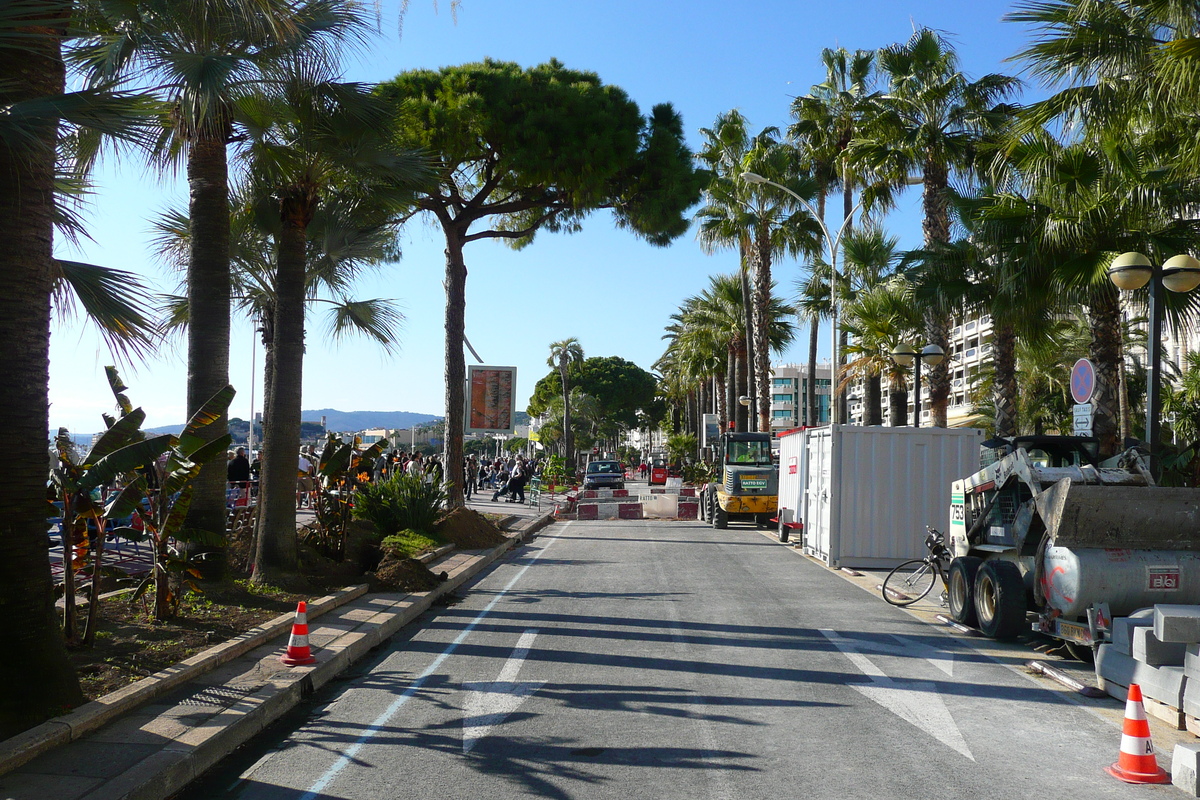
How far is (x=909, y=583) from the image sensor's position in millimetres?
12508

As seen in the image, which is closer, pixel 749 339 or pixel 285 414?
pixel 285 414

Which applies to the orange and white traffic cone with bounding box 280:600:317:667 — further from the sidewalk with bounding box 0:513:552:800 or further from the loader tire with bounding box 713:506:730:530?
the loader tire with bounding box 713:506:730:530

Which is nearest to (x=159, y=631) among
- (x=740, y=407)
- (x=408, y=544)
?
(x=408, y=544)

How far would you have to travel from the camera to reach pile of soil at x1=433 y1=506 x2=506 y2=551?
1833cm

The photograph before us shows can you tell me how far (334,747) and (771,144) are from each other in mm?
32454

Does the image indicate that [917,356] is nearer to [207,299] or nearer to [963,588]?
[963,588]

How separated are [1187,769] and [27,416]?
7299 mm

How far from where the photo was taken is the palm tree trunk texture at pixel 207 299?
34.8 feet

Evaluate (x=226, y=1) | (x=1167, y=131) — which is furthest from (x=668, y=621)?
(x=1167, y=131)

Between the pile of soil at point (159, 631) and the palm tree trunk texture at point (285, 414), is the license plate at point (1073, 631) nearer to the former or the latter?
the pile of soil at point (159, 631)

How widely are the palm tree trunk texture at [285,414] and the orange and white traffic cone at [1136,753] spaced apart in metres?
9.06

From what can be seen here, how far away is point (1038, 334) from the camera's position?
16703 millimetres

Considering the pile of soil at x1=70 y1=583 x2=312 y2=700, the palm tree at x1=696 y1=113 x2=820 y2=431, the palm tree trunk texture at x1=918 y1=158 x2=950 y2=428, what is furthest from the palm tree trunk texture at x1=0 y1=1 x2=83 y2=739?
the palm tree at x1=696 y1=113 x2=820 y2=431

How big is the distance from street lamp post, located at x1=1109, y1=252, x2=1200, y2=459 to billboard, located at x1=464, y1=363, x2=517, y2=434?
19.4m
